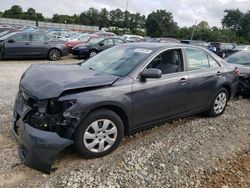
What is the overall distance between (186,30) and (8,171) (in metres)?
66.4

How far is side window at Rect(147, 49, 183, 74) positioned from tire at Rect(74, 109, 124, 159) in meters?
1.15

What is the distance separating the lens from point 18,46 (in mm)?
14117

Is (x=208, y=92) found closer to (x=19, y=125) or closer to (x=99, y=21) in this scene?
(x=19, y=125)

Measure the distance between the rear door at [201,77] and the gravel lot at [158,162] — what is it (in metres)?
0.49

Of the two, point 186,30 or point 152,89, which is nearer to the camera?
point 152,89

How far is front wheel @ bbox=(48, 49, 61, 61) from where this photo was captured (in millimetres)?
15219

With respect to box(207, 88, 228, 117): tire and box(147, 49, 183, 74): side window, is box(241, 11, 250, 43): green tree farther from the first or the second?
box(147, 49, 183, 74): side window

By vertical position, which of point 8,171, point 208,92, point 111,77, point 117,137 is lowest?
point 8,171

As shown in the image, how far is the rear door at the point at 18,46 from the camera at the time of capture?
13.9 m

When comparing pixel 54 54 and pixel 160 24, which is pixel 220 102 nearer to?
pixel 54 54

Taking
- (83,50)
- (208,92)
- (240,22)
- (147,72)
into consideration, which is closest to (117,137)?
(147,72)

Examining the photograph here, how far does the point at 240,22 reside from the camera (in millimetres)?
75562

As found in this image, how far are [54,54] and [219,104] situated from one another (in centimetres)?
1089

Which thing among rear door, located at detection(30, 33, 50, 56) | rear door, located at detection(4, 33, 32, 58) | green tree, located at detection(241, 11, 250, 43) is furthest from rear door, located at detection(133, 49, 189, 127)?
green tree, located at detection(241, 11, 250, 43)
